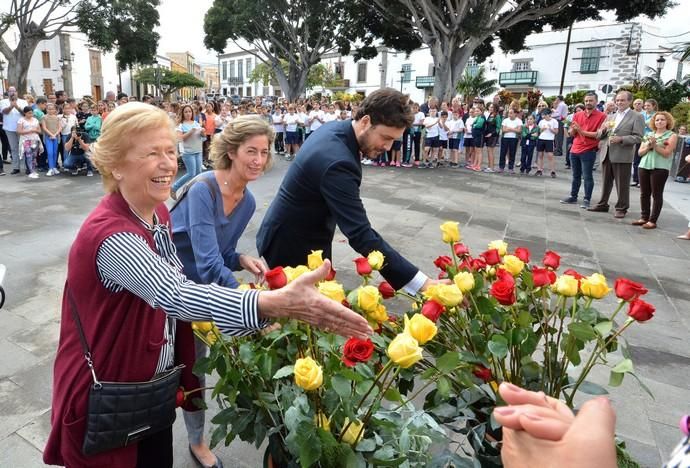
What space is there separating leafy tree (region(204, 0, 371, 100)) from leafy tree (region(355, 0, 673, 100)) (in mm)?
8387

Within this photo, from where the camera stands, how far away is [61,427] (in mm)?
1452

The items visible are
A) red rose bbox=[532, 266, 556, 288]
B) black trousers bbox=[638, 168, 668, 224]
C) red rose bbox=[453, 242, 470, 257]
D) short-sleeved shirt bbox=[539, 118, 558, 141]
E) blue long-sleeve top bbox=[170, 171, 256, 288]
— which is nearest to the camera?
red rose bbox=[532, 266, 556, 288]

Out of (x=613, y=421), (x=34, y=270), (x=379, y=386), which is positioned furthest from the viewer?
(x=34, y=270)

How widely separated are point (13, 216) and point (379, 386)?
24.2 feet

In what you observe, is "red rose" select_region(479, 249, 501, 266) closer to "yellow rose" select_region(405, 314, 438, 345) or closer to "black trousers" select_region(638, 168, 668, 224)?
"yellow rose" select_region(405, 314, 438, 345)

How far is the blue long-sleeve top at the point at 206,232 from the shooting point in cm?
204

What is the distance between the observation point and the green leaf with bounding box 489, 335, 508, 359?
4.21 feet

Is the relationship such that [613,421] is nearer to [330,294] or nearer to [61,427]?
[330,294]

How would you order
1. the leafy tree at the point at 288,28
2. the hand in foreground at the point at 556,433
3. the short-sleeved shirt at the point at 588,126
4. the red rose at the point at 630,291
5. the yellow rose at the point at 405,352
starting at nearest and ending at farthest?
the hand in foreground at the point at 556,433
the yellow rose at the point at 405,352
the red rose at the point at 630,291
the short-sleeved shirt at the point at 588,126
the leafy tree at the point at 288,28

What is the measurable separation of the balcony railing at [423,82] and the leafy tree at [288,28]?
903 inches

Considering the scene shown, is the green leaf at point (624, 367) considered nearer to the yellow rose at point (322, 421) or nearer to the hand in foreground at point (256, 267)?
the yellow rose at point (322, 421)

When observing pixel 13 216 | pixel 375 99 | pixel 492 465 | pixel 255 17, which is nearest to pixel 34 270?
pixel 13 216

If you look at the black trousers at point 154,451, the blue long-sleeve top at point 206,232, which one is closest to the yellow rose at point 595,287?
the blue long-sleeve top at point 206,232

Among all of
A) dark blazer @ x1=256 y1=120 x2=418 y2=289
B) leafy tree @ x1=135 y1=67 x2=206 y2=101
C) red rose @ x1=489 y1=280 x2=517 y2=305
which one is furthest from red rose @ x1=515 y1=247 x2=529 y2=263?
leafy tree @ x1=135 y1=67 x2=206 y2=101
